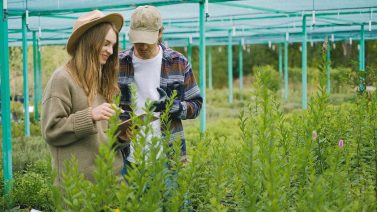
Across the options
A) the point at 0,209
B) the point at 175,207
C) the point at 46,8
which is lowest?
the point at 0,209

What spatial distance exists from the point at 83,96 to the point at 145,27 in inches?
22.6

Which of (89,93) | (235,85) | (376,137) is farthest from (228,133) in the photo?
(235,85)

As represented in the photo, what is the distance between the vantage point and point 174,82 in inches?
148

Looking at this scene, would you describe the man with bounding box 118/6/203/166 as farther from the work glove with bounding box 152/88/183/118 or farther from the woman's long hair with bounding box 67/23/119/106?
the woman's long hair with bounding box 67/23/119/106

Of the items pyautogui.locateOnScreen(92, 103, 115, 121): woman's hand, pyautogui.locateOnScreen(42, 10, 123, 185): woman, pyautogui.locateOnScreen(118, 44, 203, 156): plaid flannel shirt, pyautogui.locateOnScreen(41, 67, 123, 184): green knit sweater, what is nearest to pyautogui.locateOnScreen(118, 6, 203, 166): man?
pyautogui.locateOnScreen(118, 44, 203, 156): plaid flannel shirt

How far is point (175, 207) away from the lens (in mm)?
2383

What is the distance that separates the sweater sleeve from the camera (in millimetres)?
3115

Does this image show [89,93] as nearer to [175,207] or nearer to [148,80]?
[148,80]

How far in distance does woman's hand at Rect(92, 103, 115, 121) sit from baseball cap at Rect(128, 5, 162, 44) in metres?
0.58

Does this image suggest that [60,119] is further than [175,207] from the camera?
Yes

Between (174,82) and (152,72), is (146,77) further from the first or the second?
(174,82)

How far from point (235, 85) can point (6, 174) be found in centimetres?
3274

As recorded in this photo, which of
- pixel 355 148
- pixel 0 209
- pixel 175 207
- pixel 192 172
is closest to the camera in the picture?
pixel 175 207

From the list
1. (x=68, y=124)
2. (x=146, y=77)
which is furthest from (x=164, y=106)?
(x=68, y=124)
